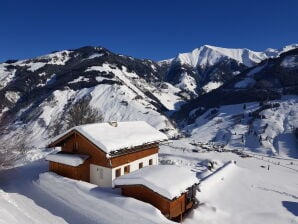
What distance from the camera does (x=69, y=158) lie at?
2838 centimetres

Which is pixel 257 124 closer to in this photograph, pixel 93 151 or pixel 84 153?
pixel 84 153

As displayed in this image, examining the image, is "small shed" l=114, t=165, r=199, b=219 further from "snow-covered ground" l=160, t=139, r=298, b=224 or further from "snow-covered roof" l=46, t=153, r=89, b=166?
"snow-covered roof" l=46, t=153, r=89, b=166

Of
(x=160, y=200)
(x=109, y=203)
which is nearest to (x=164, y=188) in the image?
(x=160, y=200)

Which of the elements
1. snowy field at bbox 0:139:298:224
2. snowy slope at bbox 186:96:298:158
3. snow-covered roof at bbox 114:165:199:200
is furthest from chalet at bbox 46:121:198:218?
snowy slope at bbox 186:96:298:158

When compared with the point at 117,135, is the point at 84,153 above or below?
below

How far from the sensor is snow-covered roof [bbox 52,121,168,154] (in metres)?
27.6

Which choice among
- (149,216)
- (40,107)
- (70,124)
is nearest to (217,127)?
(40,107)

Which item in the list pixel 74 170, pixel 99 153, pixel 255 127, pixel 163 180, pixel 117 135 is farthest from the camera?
pixel 255 127

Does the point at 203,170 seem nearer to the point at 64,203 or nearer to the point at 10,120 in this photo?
the point at 64,203

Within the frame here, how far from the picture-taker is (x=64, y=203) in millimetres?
24094

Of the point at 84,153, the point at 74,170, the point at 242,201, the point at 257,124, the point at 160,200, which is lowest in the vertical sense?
the point at 257,124

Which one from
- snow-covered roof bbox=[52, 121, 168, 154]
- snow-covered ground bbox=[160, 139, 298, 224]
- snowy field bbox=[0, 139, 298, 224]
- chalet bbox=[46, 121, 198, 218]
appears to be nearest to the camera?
snowy field bbox=[0, 139, 298, 224]

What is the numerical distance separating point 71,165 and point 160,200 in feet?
31.5

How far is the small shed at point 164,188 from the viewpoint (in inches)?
882
